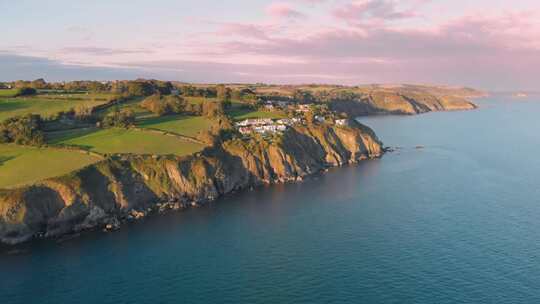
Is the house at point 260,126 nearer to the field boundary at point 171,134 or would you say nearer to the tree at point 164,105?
the field boundary at point 171,134

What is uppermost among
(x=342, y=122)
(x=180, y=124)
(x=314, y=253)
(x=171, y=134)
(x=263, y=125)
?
(x=342, y=122)

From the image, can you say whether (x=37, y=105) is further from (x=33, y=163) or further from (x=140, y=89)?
(x=33, y=163)

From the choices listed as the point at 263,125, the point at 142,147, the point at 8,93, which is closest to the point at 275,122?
the point at 263,125

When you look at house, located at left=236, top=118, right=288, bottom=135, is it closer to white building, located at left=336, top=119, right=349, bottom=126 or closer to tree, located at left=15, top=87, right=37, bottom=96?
white building, located at left=336, top=119, right=349, bottom=126

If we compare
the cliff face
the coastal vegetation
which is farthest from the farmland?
the cliff face

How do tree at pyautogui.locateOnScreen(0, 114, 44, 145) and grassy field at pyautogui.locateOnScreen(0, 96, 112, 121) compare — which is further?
grassy field at pyautogui.locateOnScreen(0, 96, 112, 121)
